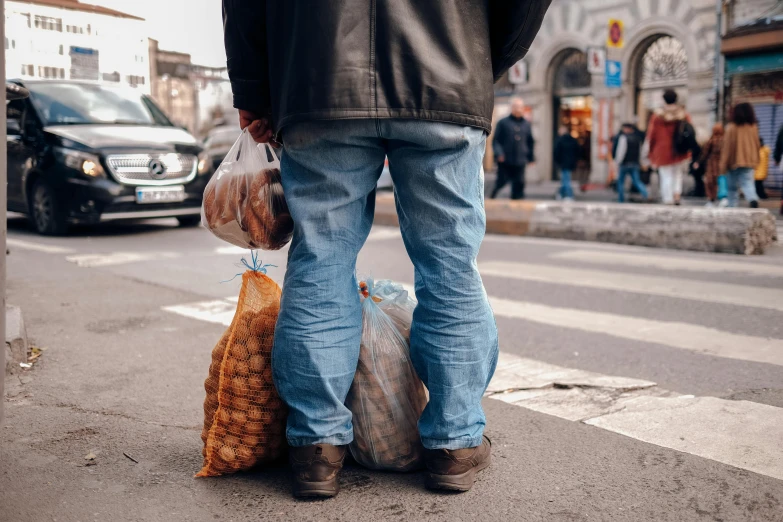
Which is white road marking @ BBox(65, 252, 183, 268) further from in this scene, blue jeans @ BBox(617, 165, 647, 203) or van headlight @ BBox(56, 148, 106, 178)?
blue jeans @ BBox(617, 165, 647, 203)

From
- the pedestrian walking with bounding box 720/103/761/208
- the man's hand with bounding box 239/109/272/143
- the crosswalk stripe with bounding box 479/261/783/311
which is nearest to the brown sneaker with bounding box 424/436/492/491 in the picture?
the man's hand with bounding box 239/109/272/143

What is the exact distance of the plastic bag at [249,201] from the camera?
8.01ft

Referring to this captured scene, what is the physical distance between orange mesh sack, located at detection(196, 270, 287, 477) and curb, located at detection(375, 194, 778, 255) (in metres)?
6.15

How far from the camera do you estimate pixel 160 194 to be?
884 cm

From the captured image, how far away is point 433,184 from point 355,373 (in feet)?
1.92

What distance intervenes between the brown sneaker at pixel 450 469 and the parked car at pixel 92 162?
23.1ft

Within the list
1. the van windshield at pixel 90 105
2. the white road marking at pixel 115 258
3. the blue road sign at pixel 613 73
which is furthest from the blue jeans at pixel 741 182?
the white road marking at pixel 115 258

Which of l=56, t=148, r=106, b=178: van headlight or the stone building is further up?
the stone building

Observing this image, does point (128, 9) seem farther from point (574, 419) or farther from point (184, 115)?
point (184, 115)

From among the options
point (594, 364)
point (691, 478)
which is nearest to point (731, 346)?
point (594, 364)

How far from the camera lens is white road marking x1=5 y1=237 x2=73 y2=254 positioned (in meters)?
7.45

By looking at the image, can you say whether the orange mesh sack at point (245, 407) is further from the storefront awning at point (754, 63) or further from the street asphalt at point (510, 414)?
the storefront awning at point (754, 63)

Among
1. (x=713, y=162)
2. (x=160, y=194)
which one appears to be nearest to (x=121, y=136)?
(x=160, y=194)

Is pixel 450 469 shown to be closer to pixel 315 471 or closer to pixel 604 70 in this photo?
pixel 315 471
